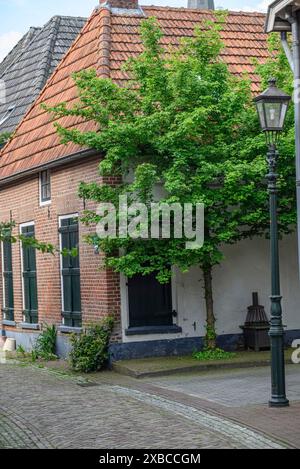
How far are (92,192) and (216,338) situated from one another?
348cm

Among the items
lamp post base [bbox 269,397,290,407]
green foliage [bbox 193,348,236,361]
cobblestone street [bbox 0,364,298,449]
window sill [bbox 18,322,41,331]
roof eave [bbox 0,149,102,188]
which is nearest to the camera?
cobblestone street [bbox 0,364,298,449]

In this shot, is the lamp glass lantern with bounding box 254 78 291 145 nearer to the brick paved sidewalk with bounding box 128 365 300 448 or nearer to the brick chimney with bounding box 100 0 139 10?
the brick paved sidewalk with bounding box 128 365 300 448

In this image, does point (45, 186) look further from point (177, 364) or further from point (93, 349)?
point (177, 364)

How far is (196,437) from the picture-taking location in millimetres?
9430

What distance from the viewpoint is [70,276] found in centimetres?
1744

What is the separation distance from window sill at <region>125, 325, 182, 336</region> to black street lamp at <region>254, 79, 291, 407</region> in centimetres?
482

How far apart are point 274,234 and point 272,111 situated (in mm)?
1511

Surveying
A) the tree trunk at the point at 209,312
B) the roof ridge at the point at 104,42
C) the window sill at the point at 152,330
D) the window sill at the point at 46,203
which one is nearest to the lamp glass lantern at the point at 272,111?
the tree trunk at the point at 209,312

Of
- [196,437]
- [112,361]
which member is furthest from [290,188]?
[196,437]

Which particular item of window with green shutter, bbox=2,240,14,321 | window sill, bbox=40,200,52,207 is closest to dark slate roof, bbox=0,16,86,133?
window with green shutter, bbox=2,240,14,321

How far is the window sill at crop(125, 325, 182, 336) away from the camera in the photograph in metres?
15.5

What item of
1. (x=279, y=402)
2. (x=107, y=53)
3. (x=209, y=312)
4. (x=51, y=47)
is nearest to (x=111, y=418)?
(x=279, y=402)

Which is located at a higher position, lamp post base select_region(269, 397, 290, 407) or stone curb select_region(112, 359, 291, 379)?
lamp post base select_region(269, 397, 290, 407)

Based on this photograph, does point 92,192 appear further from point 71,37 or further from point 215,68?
point 71,37
